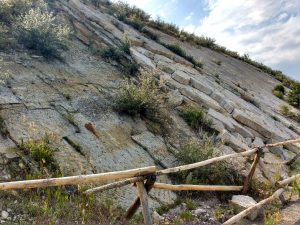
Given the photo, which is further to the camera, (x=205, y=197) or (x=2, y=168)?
(x=205, y=197)

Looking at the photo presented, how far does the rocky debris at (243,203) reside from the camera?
7.23 metres

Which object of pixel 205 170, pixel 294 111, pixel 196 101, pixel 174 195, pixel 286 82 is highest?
pixel 286 82

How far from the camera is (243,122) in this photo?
12.3 metres

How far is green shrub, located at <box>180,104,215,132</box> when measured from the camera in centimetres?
1034

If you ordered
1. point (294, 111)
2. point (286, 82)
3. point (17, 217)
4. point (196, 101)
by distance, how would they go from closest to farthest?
point (17, 217), point (196, 101), point (294, 111), point (286, 82)

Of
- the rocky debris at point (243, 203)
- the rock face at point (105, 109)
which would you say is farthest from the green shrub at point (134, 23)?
the rocky debris at point (243, 203)

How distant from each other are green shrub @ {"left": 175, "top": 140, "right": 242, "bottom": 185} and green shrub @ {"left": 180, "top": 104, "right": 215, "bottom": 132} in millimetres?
1582

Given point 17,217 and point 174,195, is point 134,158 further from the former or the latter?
point 17,217

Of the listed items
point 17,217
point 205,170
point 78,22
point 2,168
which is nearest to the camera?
point 17,217

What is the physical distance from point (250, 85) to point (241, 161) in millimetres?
9280

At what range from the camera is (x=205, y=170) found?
822cm

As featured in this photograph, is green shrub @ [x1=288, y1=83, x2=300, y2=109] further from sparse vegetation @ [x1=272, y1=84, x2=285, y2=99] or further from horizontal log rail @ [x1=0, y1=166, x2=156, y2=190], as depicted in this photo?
horizontal log rail @ [x1=0, y1=166, x2=156, y2=190]

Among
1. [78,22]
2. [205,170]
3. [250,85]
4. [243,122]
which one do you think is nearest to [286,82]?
[250,85]

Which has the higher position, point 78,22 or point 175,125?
point 78,22
